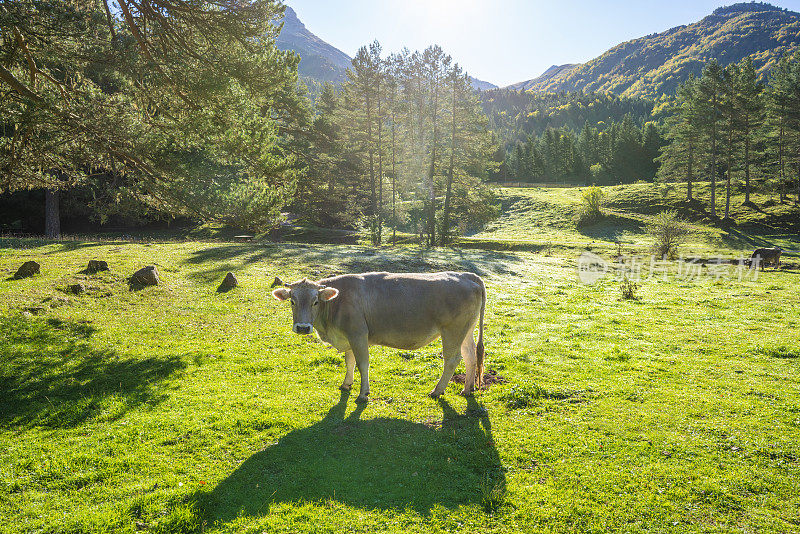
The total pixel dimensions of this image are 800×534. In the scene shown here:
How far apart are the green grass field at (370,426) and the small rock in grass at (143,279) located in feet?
2.09

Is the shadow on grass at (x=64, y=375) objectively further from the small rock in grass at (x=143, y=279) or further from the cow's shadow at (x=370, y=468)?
the small rock in grass at (x=143, y=279)

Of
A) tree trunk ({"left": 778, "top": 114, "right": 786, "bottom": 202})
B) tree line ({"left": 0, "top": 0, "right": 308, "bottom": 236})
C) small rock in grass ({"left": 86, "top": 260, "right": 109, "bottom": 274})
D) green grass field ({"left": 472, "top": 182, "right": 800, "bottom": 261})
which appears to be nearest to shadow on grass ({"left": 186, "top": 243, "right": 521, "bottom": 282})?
small rock in grass ({"left": 86, "top": 260, "right": 109, "bottom": 274})

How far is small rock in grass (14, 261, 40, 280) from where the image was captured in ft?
51.7

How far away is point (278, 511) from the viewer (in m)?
6.07

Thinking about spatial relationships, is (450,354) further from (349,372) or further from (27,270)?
(27,270)

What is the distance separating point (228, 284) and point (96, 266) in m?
5.59

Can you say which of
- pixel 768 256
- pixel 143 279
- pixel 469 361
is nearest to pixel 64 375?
pixel 143 279

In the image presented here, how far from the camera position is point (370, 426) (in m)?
8.62

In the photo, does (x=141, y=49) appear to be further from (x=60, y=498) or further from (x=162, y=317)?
(x=60, y=498)

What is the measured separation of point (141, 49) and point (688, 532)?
1763 cm

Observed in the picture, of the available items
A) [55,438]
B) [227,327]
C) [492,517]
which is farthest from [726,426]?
[227,327]

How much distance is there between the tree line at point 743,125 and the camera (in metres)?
59.0

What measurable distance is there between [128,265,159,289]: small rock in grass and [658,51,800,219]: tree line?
73.2 m

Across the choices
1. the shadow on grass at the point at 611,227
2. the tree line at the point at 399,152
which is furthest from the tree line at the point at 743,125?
the tree line at the point at 399,152
